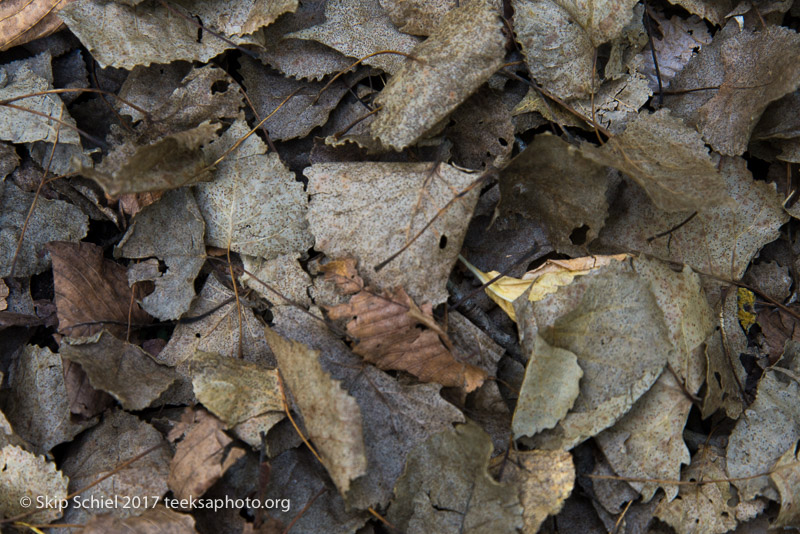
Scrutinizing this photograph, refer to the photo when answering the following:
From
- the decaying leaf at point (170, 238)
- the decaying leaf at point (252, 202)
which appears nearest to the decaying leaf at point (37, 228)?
the decaying leaf at point (170, 238)

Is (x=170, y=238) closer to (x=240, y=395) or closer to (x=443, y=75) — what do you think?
(x=240, y=395)

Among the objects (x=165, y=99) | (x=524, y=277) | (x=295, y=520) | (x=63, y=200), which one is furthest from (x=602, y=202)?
(x=63, y=200)

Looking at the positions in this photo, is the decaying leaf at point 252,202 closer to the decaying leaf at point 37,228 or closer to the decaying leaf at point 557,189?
the decaying leaf at point 37,228

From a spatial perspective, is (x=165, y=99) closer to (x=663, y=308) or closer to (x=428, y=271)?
(x=428, y=271)

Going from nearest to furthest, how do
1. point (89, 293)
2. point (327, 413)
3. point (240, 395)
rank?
point (327, 413) → point (240, 395) → point (89, 293)

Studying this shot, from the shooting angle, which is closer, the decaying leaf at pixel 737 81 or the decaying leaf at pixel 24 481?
the decaying leaf at pixel 24 481

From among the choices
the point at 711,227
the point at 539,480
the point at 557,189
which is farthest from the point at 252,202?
the point at 711,227

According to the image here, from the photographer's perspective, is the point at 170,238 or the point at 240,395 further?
the point at 170,238
